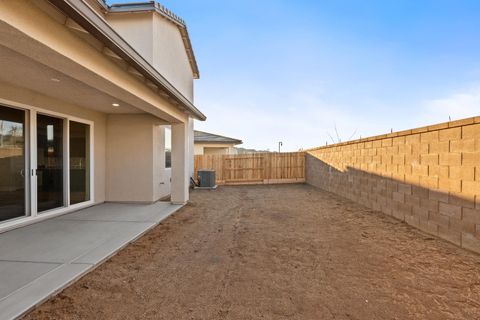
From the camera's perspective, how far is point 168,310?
7.24 ft

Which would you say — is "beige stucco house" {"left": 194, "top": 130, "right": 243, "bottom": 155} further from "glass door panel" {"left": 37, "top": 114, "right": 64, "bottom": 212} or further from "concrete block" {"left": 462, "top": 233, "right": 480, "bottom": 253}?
"concrete block" {"left": 462, "top": 233, "right": 480, "bottom": 253}

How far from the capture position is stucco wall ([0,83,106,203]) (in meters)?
4.40

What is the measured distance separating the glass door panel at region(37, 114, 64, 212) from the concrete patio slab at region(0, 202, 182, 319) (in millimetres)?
516

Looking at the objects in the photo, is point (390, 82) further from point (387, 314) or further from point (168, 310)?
point (168, 310)

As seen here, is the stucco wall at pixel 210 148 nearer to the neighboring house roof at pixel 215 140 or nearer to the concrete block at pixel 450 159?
the neighboring house roof at pixel 215 140

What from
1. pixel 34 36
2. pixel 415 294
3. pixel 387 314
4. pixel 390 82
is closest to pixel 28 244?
pixel 34 36

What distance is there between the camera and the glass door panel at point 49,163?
5027 millimetres

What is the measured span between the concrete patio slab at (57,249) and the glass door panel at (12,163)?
0.46 meters

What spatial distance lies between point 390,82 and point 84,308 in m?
12.4

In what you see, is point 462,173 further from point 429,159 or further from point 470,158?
point 429,159

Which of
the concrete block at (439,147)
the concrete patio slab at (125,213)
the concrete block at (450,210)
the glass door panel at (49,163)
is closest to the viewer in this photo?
the concrete block at (450,210)

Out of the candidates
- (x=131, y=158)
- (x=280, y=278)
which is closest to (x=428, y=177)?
(x=280, y=278)

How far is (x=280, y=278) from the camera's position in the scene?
2.81 m

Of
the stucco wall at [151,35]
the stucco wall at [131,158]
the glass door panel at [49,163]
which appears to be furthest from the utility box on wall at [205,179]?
the glass door panel at [49,163]
